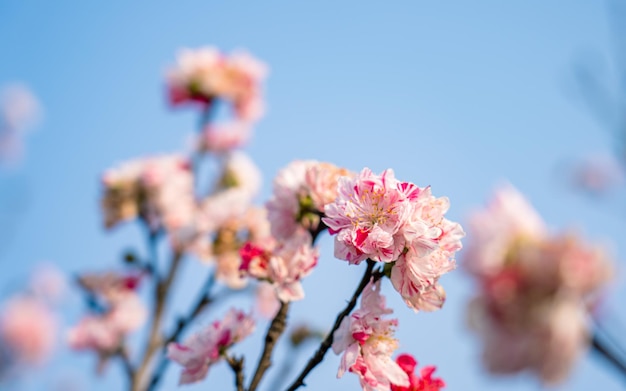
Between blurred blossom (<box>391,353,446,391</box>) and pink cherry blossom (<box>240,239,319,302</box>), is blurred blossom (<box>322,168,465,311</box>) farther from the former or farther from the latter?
pink cherry blossom (<box>240,239,319,302</box>)

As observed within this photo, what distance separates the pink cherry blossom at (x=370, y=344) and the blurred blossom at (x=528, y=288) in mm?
871

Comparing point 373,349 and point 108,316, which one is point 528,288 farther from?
point 108,316

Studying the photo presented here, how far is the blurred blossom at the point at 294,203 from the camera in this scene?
145cm

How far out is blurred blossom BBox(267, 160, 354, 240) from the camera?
1.45 meters

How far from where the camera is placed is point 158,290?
323 cm

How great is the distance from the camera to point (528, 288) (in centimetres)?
206

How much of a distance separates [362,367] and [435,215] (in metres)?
0.32

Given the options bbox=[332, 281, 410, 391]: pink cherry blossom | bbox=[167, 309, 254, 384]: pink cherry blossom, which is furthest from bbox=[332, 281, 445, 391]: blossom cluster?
bbox=[167, 309, 254, 384]: pink cherry blossom

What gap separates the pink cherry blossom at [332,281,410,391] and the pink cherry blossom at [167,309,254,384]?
0.33 metres

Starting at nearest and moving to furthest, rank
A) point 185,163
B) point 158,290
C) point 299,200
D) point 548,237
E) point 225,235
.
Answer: point 299,200 → point 548,237 → point 225,235 → point 158,290 → point 185,163

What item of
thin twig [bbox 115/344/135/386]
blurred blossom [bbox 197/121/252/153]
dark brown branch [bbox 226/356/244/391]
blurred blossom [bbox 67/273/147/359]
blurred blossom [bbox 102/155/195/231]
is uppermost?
blurred blossom [bbox 197/121/252/153]

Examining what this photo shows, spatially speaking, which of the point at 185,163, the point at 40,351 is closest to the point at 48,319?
the point at 40,351

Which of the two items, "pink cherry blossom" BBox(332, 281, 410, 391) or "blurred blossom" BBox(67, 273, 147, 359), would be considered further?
"blurred blossom" BBox(67, 273, 147, 359)

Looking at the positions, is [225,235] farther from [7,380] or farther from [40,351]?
[40,351]
